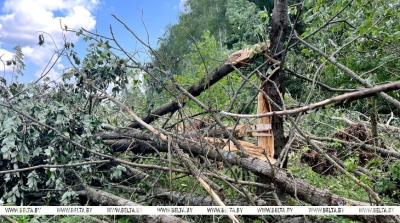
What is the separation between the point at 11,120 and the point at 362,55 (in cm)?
371

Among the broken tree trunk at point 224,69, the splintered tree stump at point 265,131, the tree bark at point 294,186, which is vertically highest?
the broken tree trunk at point 224,69

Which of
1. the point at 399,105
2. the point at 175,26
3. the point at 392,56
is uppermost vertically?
the point at 175,26

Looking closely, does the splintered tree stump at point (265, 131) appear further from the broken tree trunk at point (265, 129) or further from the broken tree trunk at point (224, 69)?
the broken tree trunk at point (224, 69)

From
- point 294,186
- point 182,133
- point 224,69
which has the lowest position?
point 294,186

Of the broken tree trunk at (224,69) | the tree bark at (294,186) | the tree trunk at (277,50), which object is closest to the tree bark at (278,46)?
Answer: the tree trunk at (277,50)

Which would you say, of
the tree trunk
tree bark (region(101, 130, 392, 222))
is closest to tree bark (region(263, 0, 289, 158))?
the tree trunk

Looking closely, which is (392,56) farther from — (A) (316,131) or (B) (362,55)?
(A) (316,131)

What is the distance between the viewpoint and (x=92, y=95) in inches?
147

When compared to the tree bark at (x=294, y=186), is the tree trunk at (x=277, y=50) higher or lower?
higher

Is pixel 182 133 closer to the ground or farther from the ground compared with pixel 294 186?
farther from the ground

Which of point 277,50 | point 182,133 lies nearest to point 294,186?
point 277,50

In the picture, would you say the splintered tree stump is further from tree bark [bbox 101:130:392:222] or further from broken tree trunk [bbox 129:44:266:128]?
tree bark [bbox 101:130:392:222]

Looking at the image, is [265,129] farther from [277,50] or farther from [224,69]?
[277,50]

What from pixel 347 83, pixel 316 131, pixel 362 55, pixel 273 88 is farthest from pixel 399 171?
pixel 316 131
